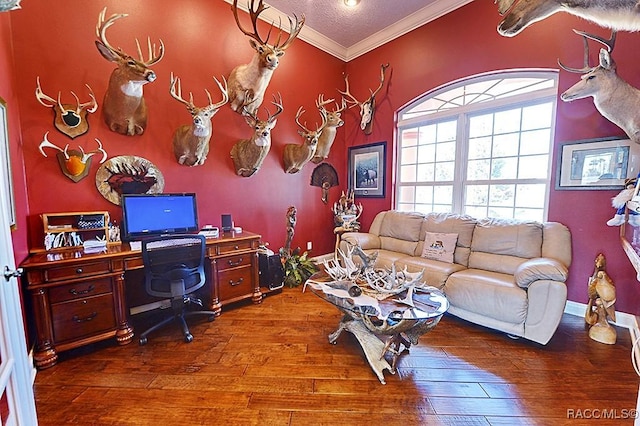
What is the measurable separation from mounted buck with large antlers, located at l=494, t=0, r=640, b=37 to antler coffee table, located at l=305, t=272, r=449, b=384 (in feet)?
6.10

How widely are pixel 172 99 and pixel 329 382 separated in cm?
317

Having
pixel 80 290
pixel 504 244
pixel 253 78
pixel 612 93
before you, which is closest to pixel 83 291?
pixel 80 290

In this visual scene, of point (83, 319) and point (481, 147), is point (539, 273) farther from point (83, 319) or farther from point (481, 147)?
point (83, 319)

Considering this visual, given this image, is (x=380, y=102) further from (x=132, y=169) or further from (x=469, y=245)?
(x=132, y=169)

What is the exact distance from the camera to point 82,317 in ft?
6.96

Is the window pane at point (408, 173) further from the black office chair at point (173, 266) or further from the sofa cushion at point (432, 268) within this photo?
the black office chair at point (173, 266)

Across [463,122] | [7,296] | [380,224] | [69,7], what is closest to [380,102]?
[463,122]

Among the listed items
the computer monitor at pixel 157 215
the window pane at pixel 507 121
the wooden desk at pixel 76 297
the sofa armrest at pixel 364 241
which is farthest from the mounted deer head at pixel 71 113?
the window pane at pixel 507 121

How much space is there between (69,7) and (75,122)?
1008mm

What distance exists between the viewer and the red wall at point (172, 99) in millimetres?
2320

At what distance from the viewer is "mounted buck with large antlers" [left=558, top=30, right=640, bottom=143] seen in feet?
7.25

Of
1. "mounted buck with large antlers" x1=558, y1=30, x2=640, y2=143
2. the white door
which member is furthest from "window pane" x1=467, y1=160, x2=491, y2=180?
the white door

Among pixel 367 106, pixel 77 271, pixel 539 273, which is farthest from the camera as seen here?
pixel 367 106

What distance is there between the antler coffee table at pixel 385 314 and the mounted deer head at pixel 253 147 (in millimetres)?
1892
